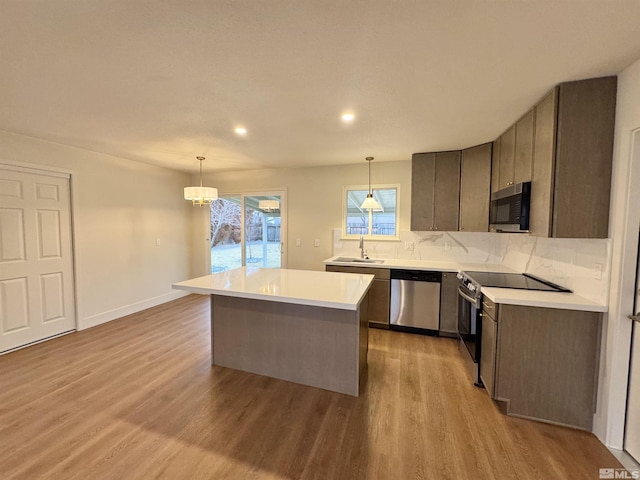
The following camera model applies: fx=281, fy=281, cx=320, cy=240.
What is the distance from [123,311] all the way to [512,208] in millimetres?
5099

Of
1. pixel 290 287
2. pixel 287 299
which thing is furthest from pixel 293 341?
pixel 287 299

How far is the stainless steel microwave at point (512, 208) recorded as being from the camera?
230 cm

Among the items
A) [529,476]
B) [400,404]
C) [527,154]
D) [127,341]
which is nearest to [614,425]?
[529,476]

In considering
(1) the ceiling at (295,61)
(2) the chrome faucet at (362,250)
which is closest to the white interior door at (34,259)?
(1) the ceiling at (295,61)

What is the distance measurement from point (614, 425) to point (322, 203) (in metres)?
3.78

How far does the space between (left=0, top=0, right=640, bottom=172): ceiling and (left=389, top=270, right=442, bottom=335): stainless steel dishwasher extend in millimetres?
1704

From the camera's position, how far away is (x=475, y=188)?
339 centimetres

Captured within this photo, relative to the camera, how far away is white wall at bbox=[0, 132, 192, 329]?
3.50 m

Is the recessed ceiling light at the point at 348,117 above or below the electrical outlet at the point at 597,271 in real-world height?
above

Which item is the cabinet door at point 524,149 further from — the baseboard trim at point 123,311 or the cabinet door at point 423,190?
the baseboard trim at point 123,311

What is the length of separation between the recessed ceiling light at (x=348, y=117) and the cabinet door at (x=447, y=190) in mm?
1655

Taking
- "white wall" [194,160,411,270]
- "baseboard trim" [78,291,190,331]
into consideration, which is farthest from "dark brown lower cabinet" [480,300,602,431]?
"baseboard trim" [78,291,190,331]

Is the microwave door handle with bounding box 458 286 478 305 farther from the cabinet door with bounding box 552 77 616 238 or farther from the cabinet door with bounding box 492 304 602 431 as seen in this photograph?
the cabinet door with bounding box 552 77 616 238

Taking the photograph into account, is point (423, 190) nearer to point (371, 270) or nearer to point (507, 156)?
point (507, 156)
